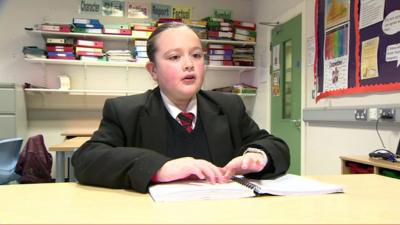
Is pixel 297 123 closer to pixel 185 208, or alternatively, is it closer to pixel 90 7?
pixel 90 7

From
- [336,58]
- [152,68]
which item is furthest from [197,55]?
[336,58]

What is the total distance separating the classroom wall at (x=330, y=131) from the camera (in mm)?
2467

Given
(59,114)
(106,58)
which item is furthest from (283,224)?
(59,114)

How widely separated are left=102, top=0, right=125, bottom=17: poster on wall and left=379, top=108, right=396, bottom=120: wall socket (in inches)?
142

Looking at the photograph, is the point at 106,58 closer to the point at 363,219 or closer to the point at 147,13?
the point at 147,13

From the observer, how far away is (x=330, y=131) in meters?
3.14

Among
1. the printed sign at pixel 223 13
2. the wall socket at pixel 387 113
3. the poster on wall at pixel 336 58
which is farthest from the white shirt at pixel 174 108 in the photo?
the printed sign at pixel 223 13

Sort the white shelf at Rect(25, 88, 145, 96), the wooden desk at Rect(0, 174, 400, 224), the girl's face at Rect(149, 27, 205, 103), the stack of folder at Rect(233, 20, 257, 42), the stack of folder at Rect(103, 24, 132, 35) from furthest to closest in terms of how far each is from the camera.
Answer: the stack of folder at Rect(233, 20, 257, 42)
the stack of folder at Rect(103, 24, 132, 35)
the white shelf at Rect(25, 88, 145, 96)
the girl's face at Rect(149, 27, 205, 103)
the wooden desk at Rect(0, 174, 400, 224)

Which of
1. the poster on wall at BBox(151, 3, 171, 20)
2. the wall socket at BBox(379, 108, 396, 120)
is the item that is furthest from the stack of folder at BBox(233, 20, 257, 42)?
the wall socket at BBox(379, 108, 396, 120)

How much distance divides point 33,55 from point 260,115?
2.95 m

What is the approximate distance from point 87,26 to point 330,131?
3.09 metres

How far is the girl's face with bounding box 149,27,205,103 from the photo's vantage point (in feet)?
3.70

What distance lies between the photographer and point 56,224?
23.2 inches

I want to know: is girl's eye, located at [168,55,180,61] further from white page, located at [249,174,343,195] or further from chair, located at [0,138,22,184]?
chair, located at [0,138,22,184]
